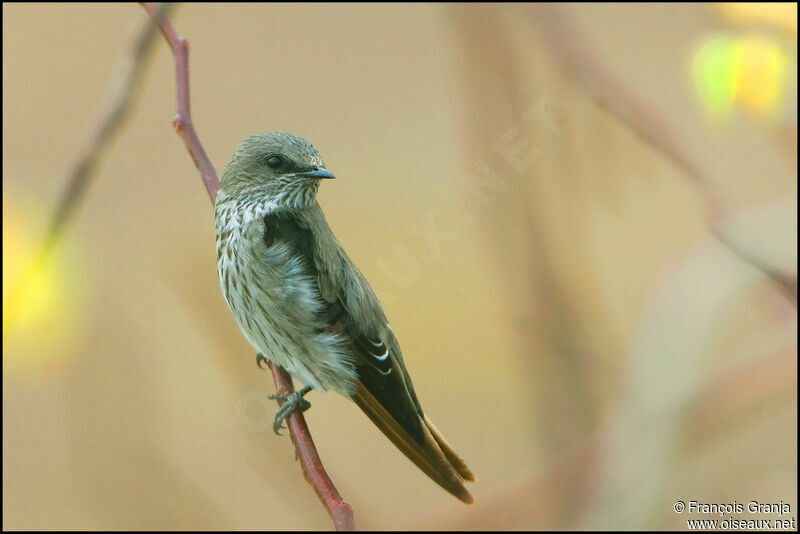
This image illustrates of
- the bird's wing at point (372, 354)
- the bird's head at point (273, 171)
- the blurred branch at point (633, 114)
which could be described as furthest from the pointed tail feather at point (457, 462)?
the blurred branch at point (633, 114)

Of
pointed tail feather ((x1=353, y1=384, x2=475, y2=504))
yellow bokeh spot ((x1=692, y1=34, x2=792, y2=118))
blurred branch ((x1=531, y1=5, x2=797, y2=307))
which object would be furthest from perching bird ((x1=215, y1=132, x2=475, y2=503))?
yellow bokeh spot ((x1=692, y1=34, x2=792, y2=118))

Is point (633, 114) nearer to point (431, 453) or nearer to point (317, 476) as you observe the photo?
point (431, 453)

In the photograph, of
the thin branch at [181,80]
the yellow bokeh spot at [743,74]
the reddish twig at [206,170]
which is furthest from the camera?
the yellow bokeh spot at [743,74]

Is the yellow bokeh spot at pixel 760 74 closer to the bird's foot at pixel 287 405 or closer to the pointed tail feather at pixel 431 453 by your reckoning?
the pointed tail feather at pixel 431 453

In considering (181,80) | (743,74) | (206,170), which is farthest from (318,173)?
(743,74)

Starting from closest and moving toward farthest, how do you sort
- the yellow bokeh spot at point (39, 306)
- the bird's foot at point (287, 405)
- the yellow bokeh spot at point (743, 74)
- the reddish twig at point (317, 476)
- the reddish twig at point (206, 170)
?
the reddish twig at point (317, 476) < the reddish twig at point (206, 170) < the yellow bokeh spot at point (743, 74) < the bird's foot at point (287, 405) < the yellow bokeh spot at point (39, 306)

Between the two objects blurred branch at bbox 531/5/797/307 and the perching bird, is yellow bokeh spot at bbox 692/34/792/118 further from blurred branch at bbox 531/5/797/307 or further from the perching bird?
the perching bird
